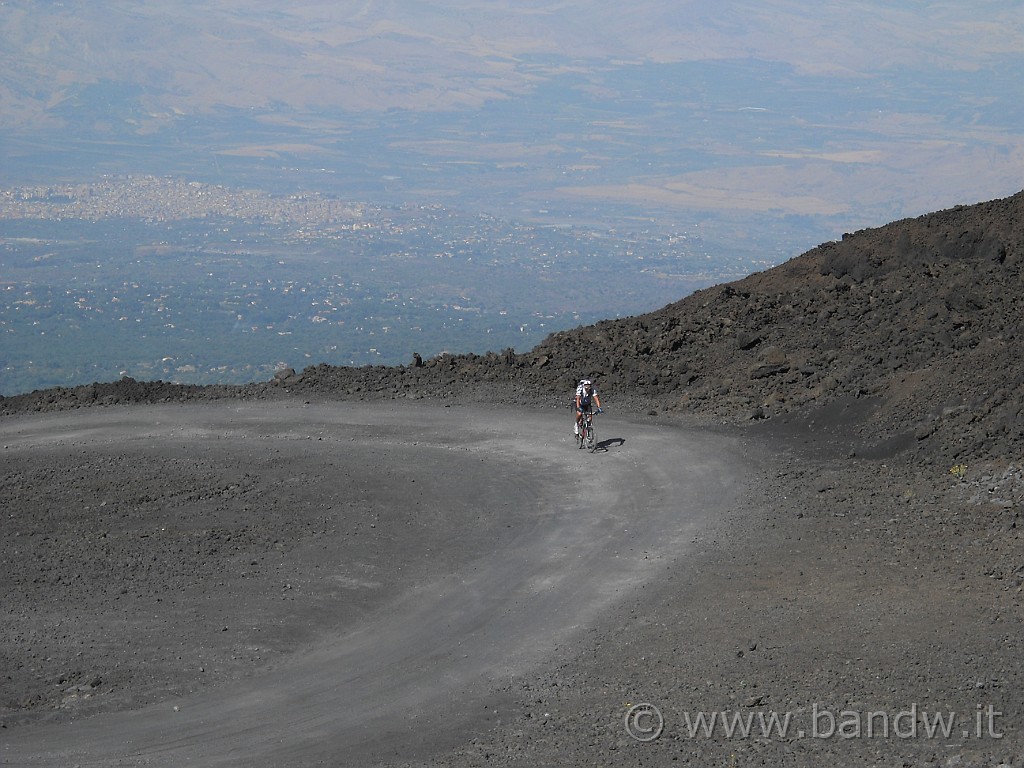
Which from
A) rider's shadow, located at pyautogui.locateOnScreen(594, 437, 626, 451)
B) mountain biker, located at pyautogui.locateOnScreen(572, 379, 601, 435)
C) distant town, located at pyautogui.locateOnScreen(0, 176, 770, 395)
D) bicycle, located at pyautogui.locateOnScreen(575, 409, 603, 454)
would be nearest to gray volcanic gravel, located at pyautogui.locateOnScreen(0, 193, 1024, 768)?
rider's shadow, located at pyautogui.locateOnScreen(594, 437, 626, 451)

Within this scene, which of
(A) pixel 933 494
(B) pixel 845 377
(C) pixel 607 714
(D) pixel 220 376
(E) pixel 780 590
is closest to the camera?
(C) pixel 607 714

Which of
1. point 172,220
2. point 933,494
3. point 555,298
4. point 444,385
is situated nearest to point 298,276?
point 555,298

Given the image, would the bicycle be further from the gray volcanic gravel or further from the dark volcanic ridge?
the dark volcanic ridge

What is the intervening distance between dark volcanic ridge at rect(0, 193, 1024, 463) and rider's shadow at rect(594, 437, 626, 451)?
2.36 metres

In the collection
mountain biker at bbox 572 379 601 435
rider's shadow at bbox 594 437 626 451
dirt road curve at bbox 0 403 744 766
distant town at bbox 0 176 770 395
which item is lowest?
dirt road curve at bbox 0 403 744 766

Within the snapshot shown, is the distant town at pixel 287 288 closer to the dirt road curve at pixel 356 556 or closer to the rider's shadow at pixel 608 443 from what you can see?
the dirt road curve at pixel 356 556

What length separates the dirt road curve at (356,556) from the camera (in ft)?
47.0

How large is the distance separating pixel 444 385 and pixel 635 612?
1285cm

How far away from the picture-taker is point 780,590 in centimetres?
1684

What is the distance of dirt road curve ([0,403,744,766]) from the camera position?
47.0ft

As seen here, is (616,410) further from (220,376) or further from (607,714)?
(220,376)

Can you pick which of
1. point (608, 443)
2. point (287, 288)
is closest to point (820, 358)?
point (608, 443)

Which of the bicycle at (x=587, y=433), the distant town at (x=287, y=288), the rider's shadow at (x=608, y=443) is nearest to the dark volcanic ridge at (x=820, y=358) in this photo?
the rider's shadow at (x=608, y=443)

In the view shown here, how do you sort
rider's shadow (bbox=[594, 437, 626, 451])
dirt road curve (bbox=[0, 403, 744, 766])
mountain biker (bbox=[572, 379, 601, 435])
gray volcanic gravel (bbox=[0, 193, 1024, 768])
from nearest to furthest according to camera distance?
gray volcanic gravel (bbox=[0, 193, 1024, 768]) < dirt road curve (bbox=[0, 403, 744, 766]) < mountain biker (bbox=[572, 379, 601, 435]) < rider's shadow (bbox=[594, 437, 626, 451])
